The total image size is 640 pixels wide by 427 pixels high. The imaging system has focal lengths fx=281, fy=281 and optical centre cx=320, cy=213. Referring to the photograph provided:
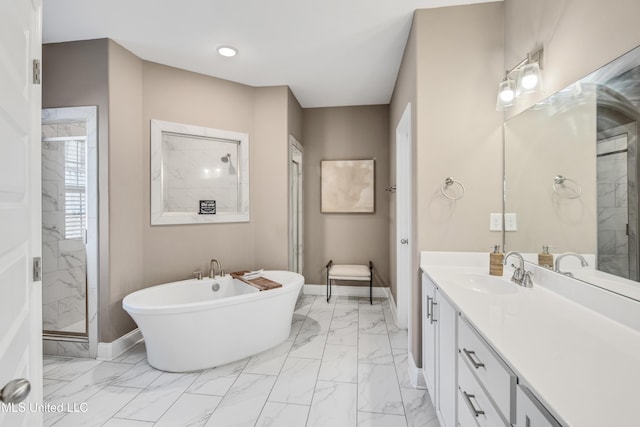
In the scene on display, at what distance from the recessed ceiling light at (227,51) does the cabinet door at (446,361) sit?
8.65ft

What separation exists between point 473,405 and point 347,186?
3176mm

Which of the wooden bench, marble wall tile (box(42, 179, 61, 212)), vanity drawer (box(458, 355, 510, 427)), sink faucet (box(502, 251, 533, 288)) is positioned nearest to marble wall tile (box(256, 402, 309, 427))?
vanity drawer (box(458, 355, 510, 427))

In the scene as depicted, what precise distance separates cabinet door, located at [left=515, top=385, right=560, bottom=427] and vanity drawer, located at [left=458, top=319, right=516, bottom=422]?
33 mm

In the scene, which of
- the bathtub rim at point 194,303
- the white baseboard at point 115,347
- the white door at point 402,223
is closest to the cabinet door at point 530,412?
the bathtub rim at point 194,303

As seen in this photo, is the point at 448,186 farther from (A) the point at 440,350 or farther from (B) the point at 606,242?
(A) the point at 440,350

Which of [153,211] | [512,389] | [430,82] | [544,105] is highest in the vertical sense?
[430,82]

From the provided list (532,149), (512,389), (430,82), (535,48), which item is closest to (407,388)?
(512,389)

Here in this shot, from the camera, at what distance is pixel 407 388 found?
201 cm

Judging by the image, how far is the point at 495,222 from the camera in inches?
76.0

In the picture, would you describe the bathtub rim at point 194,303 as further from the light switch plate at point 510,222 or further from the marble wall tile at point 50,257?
the light switch plate at point 510,222

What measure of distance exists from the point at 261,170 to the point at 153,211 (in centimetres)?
122

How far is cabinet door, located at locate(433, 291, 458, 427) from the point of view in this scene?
130cm

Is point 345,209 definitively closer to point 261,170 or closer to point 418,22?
point 261,170

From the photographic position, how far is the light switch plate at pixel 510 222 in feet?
5.93
